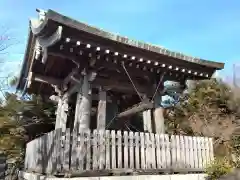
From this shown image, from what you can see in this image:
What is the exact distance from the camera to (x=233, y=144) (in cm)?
1409

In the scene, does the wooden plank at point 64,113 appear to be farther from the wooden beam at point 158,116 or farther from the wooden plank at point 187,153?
the wooden plank at point 187,153

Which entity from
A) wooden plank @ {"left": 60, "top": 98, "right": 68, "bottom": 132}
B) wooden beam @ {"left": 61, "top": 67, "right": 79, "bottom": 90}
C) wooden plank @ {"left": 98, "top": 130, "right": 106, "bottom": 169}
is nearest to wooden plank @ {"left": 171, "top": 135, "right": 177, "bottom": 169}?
wooden plank @ {"left": 98, "top": 130, "right": 106, "bottom": 169}

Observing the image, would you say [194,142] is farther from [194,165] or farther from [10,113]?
[10,113]

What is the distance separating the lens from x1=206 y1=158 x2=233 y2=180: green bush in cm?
728

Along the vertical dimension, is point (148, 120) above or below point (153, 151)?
above

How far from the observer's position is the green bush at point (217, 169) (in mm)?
7281

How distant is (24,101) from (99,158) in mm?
12390

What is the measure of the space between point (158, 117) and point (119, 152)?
Answer: 2611 mm

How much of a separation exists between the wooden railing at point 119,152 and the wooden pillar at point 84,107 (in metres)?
0.96

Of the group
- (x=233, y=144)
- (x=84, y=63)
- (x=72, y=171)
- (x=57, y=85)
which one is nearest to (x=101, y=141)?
(x=72, y=171)

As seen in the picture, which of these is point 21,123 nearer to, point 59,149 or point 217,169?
point 59,149

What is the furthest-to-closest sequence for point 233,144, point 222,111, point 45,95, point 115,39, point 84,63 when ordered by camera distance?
1. point 222,111
2. point 233,144
3. point 45,95
4. point 84,63
5. point 115,39

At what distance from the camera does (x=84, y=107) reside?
7.55m

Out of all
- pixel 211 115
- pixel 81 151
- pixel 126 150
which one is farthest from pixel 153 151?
pixel 211 115
